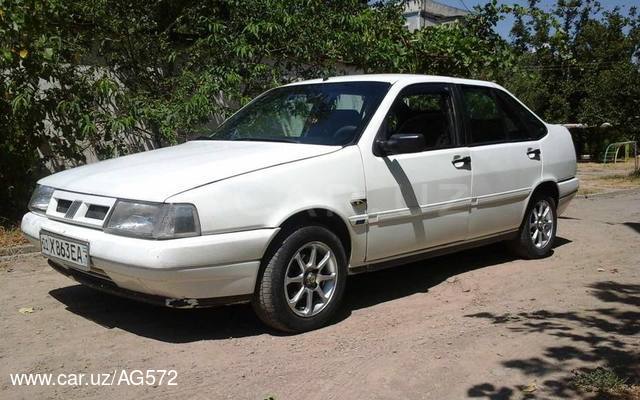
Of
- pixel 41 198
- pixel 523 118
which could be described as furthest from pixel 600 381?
pixel 41 198

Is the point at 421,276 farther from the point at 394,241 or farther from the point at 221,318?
the point at 221,318

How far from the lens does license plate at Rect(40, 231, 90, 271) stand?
4172mm

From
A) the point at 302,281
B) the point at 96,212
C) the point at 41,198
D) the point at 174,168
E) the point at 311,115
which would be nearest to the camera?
the point at 96,212

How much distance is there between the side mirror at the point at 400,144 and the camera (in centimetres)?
482

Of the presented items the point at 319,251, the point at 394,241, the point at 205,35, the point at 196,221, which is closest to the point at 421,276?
the point at 394,241

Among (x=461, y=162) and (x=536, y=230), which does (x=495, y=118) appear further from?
(x=536, y=230)

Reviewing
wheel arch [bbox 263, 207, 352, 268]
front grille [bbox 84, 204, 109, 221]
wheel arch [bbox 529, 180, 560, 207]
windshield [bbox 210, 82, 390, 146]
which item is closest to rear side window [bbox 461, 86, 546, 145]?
wheel arch [bbox 529, 180, 560, 207]

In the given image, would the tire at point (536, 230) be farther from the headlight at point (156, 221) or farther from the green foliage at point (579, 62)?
the green foliage at point (579, 62)

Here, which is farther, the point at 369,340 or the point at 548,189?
the point at 548,189

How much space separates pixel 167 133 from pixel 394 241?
3.41 m

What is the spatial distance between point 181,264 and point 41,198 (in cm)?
153

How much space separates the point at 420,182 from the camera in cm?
515

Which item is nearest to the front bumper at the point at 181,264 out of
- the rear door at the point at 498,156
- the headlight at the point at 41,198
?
the headlight at the point at 41,198

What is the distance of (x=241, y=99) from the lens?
7863mm
